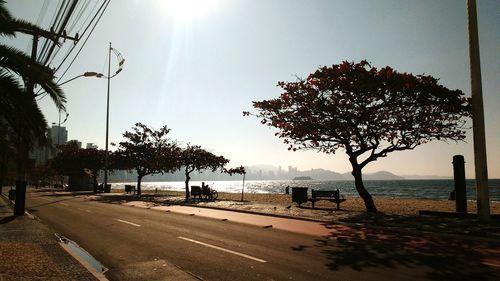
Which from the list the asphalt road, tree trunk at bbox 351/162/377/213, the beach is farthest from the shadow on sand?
the beach

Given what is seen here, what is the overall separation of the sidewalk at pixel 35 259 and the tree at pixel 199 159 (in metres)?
24.7

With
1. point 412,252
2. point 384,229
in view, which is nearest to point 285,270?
point 412,252

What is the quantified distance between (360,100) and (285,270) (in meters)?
13.2

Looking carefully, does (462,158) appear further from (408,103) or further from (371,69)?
(371,69)

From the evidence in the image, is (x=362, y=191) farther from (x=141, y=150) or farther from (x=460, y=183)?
(x=141, y=150)

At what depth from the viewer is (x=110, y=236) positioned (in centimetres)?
1259

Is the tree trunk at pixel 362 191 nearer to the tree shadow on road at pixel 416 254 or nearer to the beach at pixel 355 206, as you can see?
the beach at pixel 355 206

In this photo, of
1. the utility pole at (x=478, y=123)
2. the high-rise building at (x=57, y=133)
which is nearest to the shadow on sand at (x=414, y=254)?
the utility pole at (x=478, y=123)

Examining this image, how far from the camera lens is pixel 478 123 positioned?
46.1 ft

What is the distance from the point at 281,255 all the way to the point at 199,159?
1138 inches

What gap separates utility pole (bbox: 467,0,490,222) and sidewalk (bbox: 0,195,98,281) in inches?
565

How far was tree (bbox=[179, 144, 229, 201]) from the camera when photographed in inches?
1469

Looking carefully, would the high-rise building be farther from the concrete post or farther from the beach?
the concrete post

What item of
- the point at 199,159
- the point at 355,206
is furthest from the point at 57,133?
the point at 355,206
